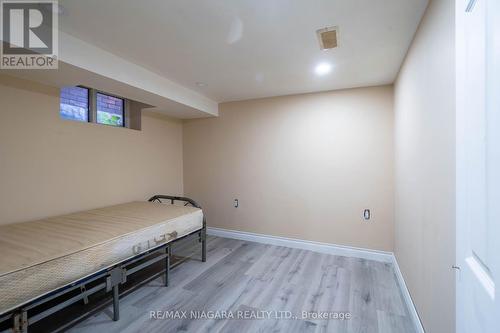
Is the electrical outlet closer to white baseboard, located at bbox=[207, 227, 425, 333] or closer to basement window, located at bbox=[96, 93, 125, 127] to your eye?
white baseboard, located at bbox=[207, 227, 425, 333]

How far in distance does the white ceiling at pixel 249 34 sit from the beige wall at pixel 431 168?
0.31 m

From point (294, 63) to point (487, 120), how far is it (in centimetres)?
202

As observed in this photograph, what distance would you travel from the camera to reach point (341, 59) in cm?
232

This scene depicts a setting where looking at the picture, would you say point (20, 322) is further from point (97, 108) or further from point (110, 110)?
point (110, 110)

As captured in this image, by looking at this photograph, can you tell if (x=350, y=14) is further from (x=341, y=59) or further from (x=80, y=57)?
(x=80, y=57)

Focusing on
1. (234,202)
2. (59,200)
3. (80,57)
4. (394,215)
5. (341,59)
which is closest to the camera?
(80,57)

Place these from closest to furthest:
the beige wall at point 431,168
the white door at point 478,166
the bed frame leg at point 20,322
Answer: the white door at point 478,166 < the beige wall at point 431,168 < the bed frame leg at point 20,322

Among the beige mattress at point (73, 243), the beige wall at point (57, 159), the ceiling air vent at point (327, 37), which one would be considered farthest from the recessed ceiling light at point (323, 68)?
the beige wall at point (57, 159)

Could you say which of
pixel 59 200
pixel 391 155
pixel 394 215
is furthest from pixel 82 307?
pixel 391 155

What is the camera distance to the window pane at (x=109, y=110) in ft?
10.4

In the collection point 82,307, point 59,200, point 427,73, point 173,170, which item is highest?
point 427,73

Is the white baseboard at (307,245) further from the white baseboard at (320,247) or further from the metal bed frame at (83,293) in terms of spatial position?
the metal bed frame at (83,293)

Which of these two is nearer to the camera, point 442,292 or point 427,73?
point 442,292

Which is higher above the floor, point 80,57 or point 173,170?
point 80,57
